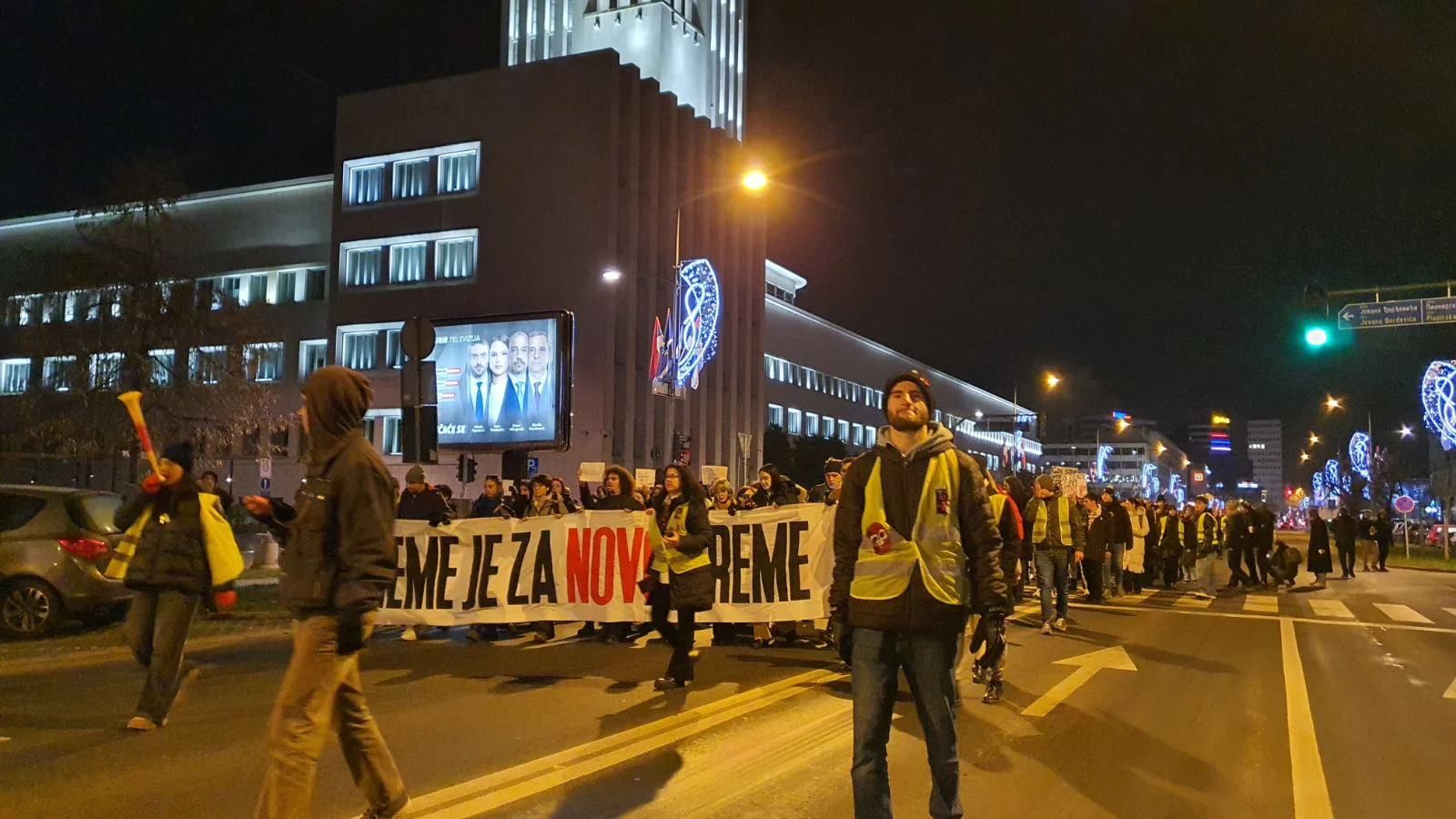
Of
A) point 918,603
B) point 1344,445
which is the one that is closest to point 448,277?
point 918,603

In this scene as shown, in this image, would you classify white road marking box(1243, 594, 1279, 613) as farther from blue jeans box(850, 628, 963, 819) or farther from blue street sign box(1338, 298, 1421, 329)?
blue jeans box(850, 628, 963, 819)

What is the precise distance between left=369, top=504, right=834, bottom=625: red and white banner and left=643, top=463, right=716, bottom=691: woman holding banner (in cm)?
182

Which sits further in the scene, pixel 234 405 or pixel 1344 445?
pixel 1344 445

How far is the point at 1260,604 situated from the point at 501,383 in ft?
67.7

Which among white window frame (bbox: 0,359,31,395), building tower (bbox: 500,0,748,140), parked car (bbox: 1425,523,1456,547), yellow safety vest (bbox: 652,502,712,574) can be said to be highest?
building tower (bbox: 500,0,748,140)

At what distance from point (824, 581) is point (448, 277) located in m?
36.3

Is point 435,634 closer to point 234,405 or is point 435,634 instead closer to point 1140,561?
point 1140,561

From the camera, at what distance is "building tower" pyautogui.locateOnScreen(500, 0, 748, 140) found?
6719 cm

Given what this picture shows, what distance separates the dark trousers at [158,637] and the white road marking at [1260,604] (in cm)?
1550

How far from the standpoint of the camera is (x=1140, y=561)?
64.6 ft

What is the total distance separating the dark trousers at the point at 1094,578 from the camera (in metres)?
17.0

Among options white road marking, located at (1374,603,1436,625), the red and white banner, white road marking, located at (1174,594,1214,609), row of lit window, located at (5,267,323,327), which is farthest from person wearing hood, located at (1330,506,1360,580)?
row of lit window, located at (5,267,323,327)

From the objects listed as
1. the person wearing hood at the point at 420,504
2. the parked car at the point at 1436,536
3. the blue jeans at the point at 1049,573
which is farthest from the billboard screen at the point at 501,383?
the parked car at the point at 1436,536

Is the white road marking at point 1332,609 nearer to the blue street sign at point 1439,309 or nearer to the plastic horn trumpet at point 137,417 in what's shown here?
the blue street sign at point 1439,309
